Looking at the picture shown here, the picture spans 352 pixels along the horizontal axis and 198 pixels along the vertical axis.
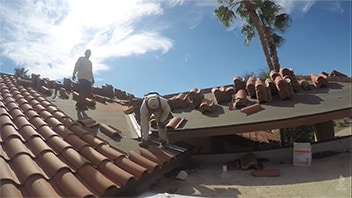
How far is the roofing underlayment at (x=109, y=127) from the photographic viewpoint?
11.5 ft

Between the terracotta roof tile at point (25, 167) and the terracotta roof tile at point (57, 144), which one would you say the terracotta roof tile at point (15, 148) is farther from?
the terracotta roof tile at point (57, 144)

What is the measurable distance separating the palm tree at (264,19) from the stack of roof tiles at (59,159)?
1219cm

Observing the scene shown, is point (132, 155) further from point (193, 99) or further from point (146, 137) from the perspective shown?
point (193, 99)

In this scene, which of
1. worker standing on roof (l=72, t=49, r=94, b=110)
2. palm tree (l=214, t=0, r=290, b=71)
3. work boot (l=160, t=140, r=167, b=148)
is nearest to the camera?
work boot (l=160, t=140, r=167, b=148)

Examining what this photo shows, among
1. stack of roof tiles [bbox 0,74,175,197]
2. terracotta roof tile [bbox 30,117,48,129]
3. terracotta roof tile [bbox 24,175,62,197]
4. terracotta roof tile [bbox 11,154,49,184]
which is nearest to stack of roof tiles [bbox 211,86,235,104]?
stack of roof tiles [bbox 0,74,175,197]

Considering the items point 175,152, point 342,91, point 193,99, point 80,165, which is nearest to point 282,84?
point 342,91

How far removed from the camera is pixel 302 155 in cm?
570

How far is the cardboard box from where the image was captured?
18.6ft

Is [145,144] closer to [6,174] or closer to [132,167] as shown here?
[132,167]

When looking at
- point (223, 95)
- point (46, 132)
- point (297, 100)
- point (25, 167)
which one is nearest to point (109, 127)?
point (46, 132)

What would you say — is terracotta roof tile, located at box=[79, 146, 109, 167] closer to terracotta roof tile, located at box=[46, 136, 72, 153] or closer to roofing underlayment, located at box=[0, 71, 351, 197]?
roofing underlayment, located at box=[0, 71, 351, 197]

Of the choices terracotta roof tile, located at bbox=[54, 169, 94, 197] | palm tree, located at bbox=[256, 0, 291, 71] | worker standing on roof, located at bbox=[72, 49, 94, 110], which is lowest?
terracotta roof tile, located at bbox=[54, 169, 94, 197]

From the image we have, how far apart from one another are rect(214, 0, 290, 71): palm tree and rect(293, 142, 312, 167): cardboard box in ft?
35.8

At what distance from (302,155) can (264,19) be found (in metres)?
12.2
